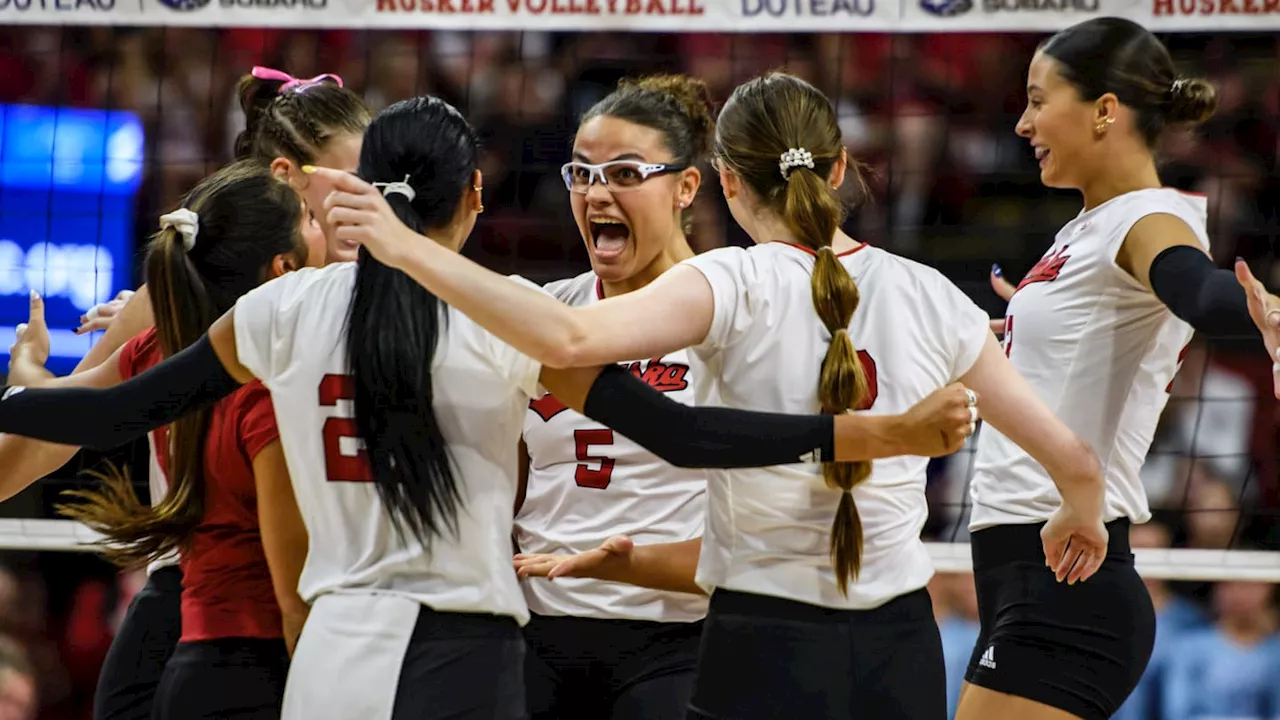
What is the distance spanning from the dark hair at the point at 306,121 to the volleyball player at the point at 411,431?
1183 millimetres

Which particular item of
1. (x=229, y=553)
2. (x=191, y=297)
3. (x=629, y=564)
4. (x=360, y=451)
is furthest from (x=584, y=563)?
(x=191, y=297)

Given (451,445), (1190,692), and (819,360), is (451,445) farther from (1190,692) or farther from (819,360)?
(1190,692)

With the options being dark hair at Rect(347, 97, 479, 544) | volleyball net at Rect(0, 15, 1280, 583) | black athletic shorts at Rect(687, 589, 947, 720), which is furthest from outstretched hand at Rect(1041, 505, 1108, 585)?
volleyball net at Rect(0, 15, 1280, 583)

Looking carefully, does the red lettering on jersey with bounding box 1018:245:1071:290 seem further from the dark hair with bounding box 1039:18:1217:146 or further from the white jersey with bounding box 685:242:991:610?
the white jersey with bounding box 685:242:991:610

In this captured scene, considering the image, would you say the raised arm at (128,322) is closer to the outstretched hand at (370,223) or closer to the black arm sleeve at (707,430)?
the outstretched hand at (370,223)

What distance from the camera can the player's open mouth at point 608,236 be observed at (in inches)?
139

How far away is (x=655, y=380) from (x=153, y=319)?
1149 mm

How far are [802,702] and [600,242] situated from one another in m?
1.38

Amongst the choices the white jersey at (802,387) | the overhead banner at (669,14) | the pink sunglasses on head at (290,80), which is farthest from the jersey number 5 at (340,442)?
the overhead banner at (669,14)

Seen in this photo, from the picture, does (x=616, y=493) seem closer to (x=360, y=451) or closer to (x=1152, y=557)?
(x=360, y=451)

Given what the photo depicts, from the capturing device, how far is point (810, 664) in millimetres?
2533

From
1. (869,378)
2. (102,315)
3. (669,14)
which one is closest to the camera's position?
(869,378)

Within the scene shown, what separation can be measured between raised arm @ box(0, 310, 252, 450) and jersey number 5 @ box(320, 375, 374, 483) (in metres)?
0.20

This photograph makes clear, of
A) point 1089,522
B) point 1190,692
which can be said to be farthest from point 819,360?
point 1190,692
